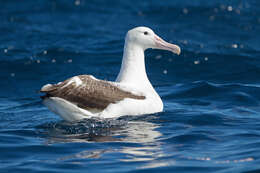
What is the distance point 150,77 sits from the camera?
13.1 m

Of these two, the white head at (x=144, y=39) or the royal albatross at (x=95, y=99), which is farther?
the white head at (x=144, y=39)

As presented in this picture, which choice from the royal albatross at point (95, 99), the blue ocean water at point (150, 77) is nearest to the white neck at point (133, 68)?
the royal albatross at point (95, 99)

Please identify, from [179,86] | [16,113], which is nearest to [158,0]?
[179,86]

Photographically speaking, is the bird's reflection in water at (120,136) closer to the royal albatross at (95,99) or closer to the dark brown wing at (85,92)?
the royal albatross at (95,99)

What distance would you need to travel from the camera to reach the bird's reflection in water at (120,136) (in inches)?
264

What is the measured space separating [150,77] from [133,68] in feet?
12.2

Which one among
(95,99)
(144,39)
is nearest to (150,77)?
(144,39)

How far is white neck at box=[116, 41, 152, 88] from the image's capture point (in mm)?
9328

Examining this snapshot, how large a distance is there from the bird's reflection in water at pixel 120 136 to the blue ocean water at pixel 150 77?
0.01 metres

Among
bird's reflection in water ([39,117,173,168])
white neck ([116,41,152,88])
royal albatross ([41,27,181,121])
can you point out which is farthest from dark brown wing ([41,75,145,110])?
white neck ([116,41,152,88])

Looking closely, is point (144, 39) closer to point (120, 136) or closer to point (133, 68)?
point (133, 68)

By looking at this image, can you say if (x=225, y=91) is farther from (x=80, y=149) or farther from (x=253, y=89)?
(x=80, y=149)

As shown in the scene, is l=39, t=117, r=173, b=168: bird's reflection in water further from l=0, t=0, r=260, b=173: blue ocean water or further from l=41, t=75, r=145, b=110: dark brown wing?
l=41, t=75, r=145, b=110: dark brown wing

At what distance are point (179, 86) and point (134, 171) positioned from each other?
19.3 ft
